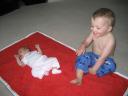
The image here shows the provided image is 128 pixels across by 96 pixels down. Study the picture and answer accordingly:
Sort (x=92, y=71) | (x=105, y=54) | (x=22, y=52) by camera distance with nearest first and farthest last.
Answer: (x=105, y=54)
(x=92, y=71)
(x=22, y=52)

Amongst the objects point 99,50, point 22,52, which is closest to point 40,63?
point 22,52

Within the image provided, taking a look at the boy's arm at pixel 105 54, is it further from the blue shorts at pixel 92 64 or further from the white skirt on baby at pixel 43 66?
the white skirt on baby at pixel 43 66

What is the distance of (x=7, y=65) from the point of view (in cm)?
152

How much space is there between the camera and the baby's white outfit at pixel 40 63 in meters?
1.40

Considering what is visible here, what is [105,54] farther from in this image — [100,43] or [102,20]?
[102,20]

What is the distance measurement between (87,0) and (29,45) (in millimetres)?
1232

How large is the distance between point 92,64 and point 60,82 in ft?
0.90

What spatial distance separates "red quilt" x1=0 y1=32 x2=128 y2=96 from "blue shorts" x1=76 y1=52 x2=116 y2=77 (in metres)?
0.07

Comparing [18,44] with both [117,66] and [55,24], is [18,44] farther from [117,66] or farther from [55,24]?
[117,66]

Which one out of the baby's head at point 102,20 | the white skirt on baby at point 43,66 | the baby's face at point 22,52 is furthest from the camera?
the baby's face at point 22,52

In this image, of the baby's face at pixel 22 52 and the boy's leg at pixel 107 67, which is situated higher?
the baby's face at pixel 22 52

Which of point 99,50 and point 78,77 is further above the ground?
point 99,50

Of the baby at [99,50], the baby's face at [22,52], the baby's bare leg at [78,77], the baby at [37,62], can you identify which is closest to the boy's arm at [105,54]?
the baby at [99,50]

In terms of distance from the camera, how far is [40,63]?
Result: 57.2 inches
